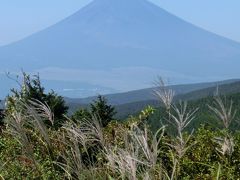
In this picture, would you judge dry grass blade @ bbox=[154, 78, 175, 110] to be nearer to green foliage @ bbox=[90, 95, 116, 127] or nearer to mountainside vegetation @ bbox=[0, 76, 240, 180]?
mountainside vegetation @ bbox=[0, 76, 240, 180]

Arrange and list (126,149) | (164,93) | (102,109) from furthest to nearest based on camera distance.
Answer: (102,109)
(164,93)
(126,149)

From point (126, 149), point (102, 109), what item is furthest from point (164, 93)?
point (102, 109)

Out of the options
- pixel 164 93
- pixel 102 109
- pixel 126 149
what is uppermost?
pixel 164 93

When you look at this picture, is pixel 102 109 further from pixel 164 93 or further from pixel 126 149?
pixel 126 149

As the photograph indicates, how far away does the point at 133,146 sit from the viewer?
5.41 metres

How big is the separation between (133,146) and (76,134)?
5.14 feet

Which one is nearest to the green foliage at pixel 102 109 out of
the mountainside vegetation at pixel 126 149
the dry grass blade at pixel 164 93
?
the mountainside vegetation at pixel 126 149

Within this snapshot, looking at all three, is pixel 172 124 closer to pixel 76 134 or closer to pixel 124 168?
pixel 76 134

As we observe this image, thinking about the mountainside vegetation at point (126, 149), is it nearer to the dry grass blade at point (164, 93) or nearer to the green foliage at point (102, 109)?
the dry grass blade at point (164, 93)

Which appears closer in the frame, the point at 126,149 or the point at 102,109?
the point at 126,149

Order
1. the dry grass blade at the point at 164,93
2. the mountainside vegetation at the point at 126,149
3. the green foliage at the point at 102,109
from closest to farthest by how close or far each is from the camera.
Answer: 1. the mountainside vegetation at the point at 126,149
2. the dry grass blade at the point at 164,93
3. the green foliage at the point at 102,109

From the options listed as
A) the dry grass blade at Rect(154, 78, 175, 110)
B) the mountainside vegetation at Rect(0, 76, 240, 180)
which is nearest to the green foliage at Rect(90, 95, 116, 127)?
the mountainside vegetation at Rect(0, 76, 240, 180)

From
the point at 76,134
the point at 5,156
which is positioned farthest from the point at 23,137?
the point at 5,156

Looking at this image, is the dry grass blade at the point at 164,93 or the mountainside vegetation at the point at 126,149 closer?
the mountainside vegetation at the point at 126,149
